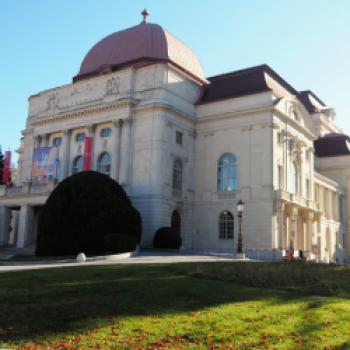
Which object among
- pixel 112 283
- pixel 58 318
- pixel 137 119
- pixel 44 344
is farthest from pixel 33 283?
pixel 137 119

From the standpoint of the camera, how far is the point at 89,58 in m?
51.8

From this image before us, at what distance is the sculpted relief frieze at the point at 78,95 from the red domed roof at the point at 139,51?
2170 millimetres

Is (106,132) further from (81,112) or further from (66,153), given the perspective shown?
(66,153)

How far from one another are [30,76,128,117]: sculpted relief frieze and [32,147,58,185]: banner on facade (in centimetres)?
514

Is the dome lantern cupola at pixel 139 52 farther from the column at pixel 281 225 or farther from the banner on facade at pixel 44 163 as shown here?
the column at pixel 281 225

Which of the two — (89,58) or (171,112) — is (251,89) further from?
(89,58)

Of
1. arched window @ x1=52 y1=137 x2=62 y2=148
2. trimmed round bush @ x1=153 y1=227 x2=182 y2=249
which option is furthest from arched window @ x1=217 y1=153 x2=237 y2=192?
arched window @ x1=52 y1=137 x2=62 y2=148

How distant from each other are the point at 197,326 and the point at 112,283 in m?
5.53

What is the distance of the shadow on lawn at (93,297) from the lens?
9.93 meters

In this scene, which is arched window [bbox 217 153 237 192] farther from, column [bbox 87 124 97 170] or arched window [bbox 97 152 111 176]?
column [bbox 87 124 97 170]

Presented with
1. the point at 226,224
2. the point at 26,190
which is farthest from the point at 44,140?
the point at 226,224

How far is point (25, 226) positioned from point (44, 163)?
21.0 feet

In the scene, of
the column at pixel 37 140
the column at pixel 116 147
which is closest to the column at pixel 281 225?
the column at pixel 116 147

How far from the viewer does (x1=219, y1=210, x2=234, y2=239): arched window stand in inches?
1729
